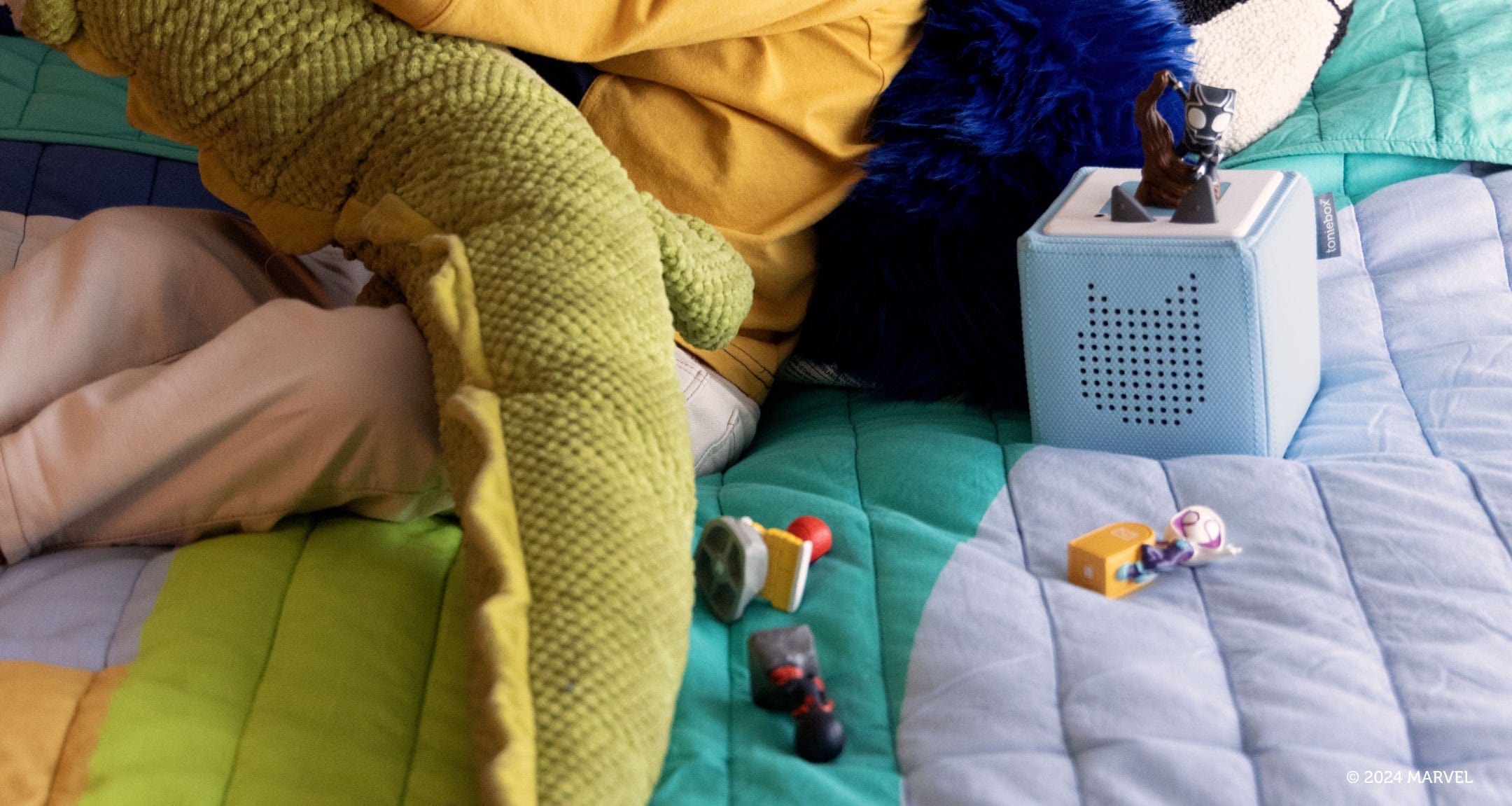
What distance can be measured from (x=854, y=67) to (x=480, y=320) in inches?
16.7

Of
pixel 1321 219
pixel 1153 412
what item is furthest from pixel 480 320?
pixel 1321 219

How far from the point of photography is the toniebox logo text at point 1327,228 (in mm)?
1102

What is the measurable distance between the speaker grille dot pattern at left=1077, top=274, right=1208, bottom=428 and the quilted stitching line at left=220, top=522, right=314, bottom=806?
1.86 ft

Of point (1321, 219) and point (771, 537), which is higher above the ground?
point (1321, 219)

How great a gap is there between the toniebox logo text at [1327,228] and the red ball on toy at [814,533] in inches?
24.2

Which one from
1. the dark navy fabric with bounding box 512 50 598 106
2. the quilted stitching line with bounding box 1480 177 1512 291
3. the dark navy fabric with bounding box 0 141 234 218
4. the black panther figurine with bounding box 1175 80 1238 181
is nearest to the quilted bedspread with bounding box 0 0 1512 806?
the quilted stitching line with bounding box 1480 177 1512 291

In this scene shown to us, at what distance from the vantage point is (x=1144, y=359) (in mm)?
880

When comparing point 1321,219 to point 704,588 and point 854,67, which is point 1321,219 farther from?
point 704,588

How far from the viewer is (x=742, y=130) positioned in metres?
0.93

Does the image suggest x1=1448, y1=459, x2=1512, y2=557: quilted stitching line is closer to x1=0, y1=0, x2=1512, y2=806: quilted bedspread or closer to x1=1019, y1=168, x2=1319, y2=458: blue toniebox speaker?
x1=0, y1=0, x2=1512, y2=806: quilted bedspread

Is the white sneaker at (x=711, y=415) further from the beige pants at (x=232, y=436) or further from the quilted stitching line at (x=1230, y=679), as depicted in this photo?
the quilted stitching line at (x=1230, y=679)

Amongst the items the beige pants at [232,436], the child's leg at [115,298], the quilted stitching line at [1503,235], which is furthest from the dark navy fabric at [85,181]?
the quilted stitching line at [1503,235]

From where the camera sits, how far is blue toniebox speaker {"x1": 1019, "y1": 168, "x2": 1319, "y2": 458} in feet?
2.76

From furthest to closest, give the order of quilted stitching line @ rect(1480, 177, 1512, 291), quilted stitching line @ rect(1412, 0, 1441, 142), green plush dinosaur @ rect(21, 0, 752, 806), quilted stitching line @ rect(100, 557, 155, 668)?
quilted stitching line @ rect(1412, 0, 1441, 142) < quilted stitching line @ rect(1480, 177, 1512, 291) < quilted stitching line @ rect(100, 557, 155, 668) < green plush dinosaur @ rect(21, 0, 752, 806)
